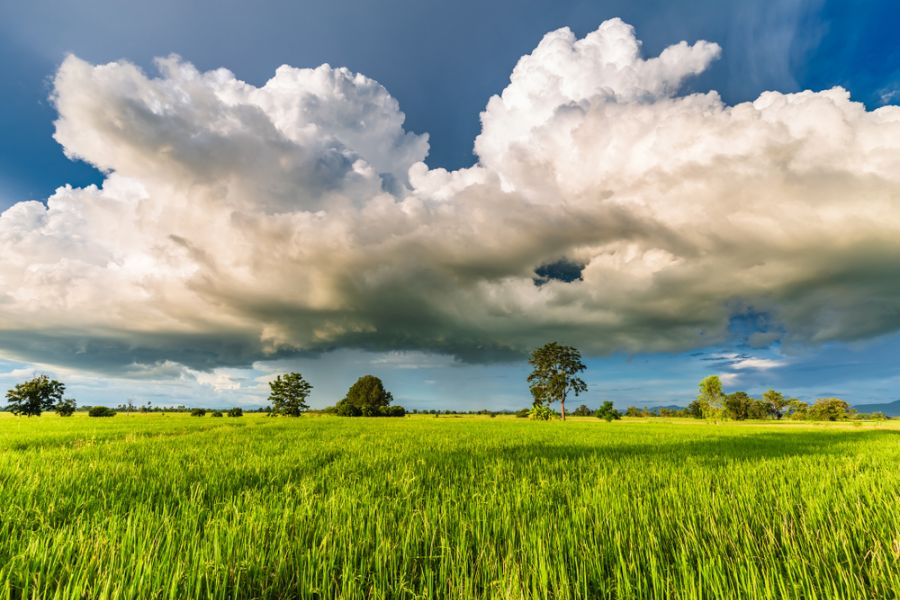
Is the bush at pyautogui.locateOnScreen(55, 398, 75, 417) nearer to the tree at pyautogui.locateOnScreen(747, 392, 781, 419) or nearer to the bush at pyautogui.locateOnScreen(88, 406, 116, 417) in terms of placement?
the bush at pyautogui.locateOnScreen(88, 406, 116, 417)

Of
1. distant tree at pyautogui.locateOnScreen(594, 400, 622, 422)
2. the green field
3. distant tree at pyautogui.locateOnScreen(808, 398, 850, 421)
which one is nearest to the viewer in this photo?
the green field

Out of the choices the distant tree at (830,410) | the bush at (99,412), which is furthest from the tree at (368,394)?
the distant tree at (830,410)

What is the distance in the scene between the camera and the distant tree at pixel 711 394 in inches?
3019

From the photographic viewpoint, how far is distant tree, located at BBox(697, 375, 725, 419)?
76688mm

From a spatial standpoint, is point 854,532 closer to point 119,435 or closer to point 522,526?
point 522,526

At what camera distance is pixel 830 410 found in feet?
388

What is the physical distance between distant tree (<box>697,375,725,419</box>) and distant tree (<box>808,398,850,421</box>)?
69127 millimetres

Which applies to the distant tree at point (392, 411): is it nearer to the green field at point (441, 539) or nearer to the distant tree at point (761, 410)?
the green field at point (441, 539)

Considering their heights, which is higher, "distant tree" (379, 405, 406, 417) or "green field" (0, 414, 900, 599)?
"green field" (0, 414, 900, 599)

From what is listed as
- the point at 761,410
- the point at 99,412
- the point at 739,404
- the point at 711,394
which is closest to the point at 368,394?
the point at 99,412

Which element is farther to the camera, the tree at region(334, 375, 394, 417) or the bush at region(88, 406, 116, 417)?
the tree at region(334, 375, 394, 417)

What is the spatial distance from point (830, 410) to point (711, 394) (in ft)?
253

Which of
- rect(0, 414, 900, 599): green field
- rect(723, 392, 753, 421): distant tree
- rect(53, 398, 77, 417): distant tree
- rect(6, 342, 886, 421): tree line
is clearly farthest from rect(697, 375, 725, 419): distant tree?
rect(53, 398, 77, 417): distant tree

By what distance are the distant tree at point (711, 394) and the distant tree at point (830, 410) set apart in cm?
6913
